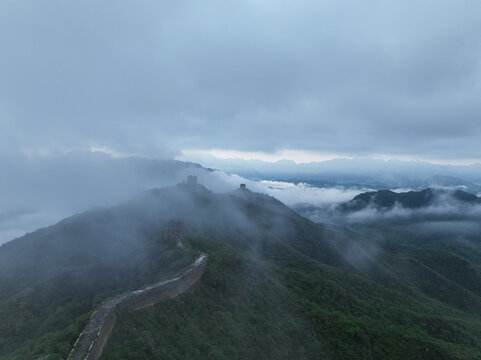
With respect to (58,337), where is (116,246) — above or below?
below

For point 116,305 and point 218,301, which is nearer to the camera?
point 116,305

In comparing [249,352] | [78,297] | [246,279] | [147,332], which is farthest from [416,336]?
[78,297]

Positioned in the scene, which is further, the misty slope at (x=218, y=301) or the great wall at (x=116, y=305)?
the misty slope at (x=218, y=301)

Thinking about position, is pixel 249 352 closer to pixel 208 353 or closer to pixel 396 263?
pixel 208 353

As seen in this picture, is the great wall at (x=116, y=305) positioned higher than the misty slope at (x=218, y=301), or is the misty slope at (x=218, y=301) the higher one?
the great wall at (x=116, y=305)

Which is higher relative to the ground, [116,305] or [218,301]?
[116,305]
